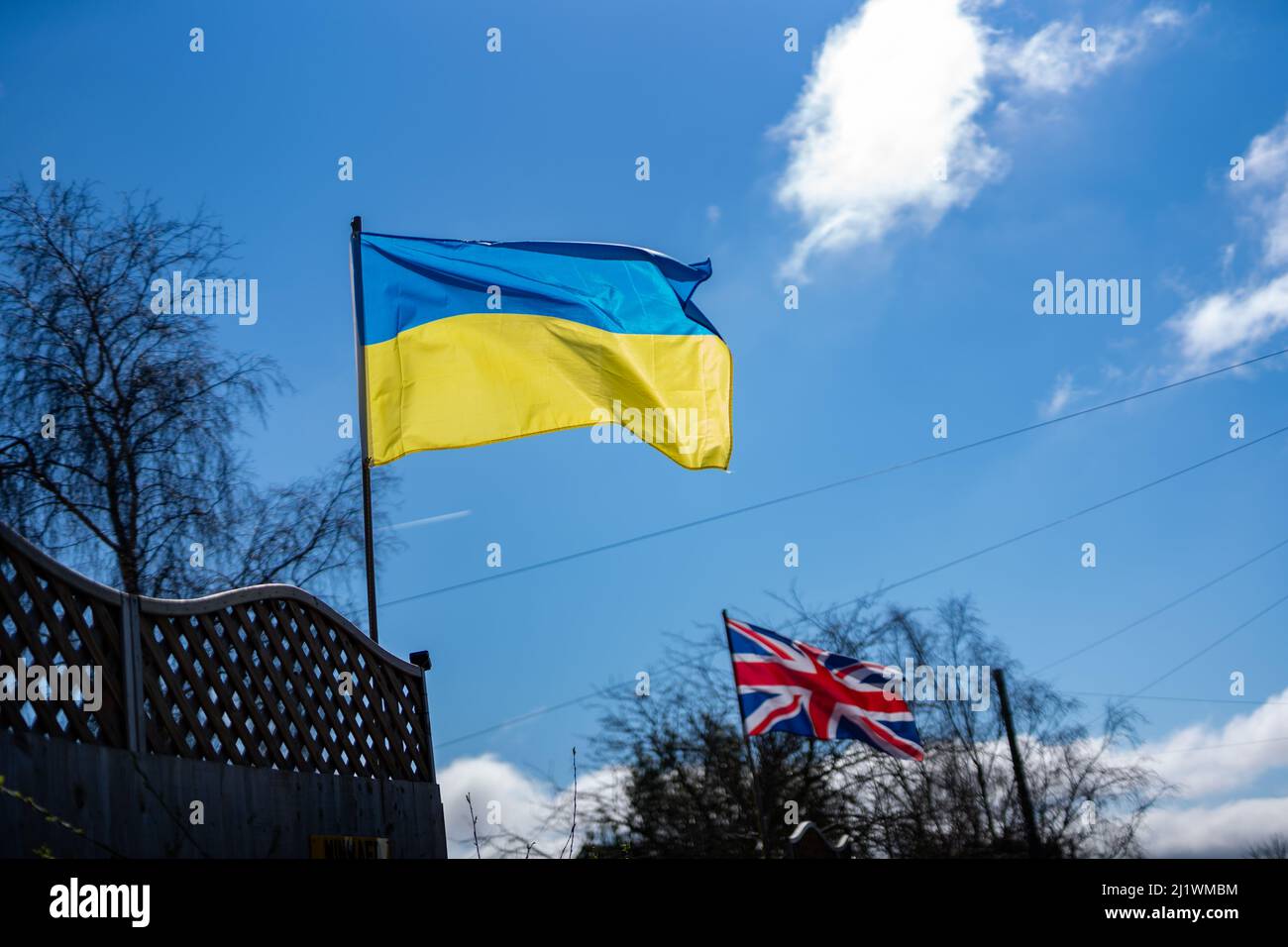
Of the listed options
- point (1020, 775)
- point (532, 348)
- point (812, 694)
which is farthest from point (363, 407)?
point (1020, 775)

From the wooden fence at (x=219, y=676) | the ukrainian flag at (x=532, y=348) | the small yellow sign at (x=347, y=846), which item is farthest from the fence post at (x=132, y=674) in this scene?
the ukrainian flag at (x=532, y=348)

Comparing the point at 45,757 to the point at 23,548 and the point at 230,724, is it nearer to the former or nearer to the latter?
the point at 23,548

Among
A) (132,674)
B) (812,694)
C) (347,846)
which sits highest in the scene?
(812,694)

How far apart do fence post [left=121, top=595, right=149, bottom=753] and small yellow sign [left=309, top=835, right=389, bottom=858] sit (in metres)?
1.55

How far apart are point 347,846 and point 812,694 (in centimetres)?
622

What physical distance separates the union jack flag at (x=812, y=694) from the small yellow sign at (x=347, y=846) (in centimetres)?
489

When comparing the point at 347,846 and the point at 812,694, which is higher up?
the point at 812,694

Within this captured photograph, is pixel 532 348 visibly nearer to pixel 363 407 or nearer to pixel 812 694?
pixel 363 407

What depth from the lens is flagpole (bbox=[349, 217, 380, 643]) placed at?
8.49 meters

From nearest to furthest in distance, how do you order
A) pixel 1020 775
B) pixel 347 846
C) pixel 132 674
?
1. pixel 132 674
2. pixel 347 846
3. pixel 1020 775

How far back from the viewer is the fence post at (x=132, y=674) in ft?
18.2

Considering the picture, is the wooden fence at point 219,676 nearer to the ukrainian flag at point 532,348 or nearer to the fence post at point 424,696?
the fence post at point 424,696

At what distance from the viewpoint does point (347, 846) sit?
7160mm
